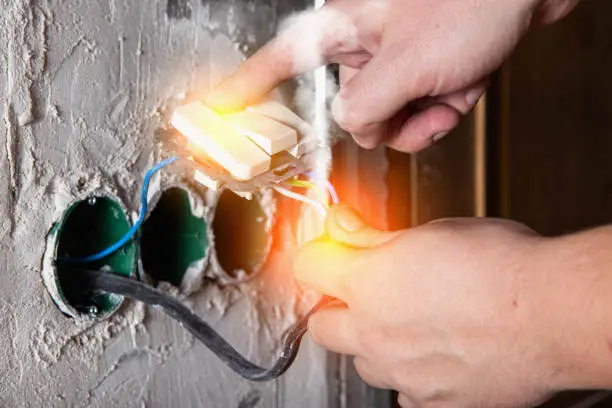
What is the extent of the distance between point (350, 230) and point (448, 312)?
151 mm

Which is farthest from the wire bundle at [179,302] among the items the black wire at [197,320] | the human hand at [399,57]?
the human hand at [399,57]

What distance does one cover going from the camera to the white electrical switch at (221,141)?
25.0 inches

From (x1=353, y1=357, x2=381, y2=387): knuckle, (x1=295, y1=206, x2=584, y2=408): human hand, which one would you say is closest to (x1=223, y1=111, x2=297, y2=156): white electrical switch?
(x1=295, y1=206, x2=584, y2=408): human hand

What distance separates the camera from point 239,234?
33.3 inches

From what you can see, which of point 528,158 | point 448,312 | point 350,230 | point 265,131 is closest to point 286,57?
point 265,131

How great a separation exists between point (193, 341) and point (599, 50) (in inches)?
58.1

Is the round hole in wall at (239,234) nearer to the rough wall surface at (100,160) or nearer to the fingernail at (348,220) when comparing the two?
the rough wall surface at (100,160)

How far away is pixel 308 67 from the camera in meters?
0.76

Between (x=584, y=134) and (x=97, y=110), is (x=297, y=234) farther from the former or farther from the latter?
(x=584, y=134)

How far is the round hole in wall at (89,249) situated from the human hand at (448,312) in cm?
20

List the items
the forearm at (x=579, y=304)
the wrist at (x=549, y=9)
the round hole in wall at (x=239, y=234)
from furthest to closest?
1. the round hole in wall at (x=239, y=234)
2. the wrist at (x=549, y=9)
3. the forearm at (x=579, y=304)

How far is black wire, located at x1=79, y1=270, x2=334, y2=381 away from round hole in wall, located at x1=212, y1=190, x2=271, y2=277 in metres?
0.12

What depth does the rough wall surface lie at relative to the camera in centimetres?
58

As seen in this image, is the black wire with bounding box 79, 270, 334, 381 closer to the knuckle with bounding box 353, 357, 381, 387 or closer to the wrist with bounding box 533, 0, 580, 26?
the knuckle with bounding box 353, 357, 381, 387
